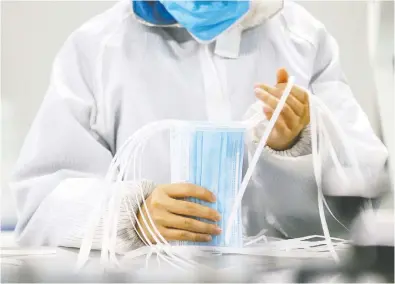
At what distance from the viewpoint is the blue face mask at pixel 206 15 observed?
1.38 ft

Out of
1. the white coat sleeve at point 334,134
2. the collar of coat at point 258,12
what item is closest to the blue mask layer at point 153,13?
the collar of coat at point 258,12

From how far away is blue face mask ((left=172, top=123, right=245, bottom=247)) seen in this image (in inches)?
15.3

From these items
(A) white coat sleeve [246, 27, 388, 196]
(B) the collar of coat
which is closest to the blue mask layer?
(B) the collar of coat

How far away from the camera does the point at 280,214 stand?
41 centimetres

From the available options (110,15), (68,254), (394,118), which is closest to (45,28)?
(110,15)

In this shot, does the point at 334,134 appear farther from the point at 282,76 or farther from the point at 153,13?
the point at 153,13

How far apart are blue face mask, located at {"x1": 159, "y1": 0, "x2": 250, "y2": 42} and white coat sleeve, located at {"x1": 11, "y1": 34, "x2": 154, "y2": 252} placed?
0.08 m

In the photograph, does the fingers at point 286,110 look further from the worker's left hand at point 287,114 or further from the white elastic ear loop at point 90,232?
the white elastic ear loop at point 90,232

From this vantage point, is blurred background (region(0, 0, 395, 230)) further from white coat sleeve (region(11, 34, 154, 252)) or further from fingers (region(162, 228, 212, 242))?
fingers (region(162, 228, 212, 242))

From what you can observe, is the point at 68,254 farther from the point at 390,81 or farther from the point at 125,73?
the point at 390,81

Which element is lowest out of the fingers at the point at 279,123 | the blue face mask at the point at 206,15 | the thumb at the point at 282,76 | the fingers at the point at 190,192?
the fingers at the point at 190,192

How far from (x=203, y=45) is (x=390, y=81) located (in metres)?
0.15

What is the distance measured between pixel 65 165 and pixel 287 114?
0.55 feet

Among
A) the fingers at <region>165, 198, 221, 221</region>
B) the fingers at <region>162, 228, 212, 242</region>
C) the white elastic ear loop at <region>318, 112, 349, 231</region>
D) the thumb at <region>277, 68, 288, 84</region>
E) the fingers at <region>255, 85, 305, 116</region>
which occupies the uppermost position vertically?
the thumb at <region>277, 68, 288, 84</region>
